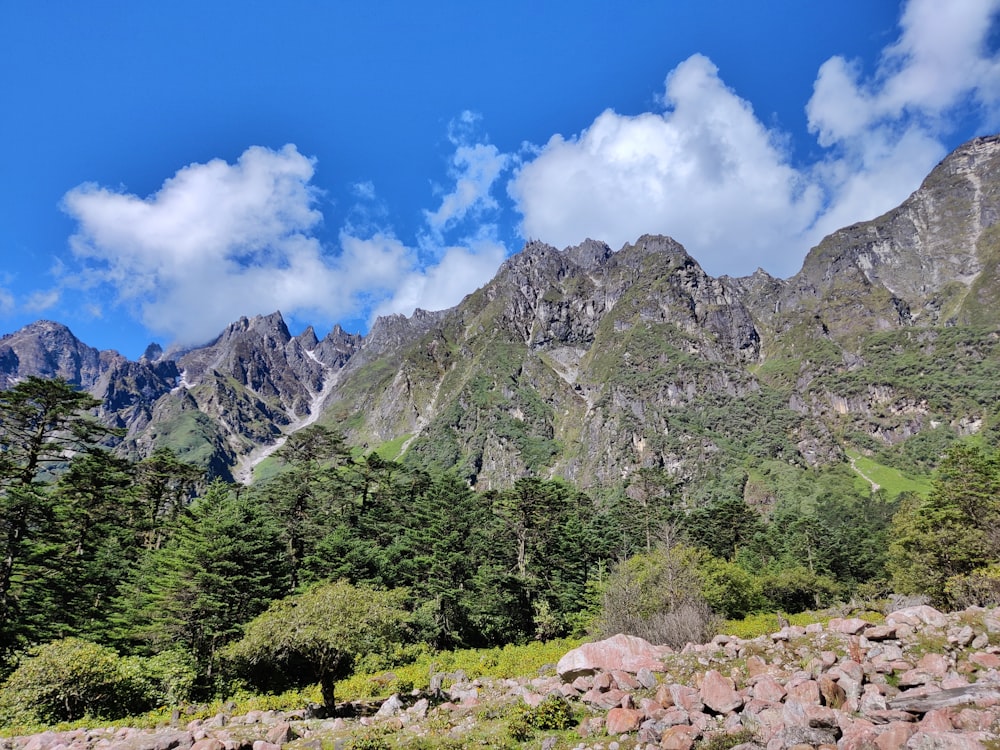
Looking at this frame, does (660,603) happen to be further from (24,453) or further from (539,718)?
(24,453)

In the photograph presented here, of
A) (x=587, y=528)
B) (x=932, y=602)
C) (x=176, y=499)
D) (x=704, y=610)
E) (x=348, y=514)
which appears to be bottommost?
(x=932, y=602)

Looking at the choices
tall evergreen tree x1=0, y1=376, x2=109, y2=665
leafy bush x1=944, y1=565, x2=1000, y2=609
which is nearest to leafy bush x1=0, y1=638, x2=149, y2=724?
tall evergreen tree x1=0, y1=376, x2=109, y2=665

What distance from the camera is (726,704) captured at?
1497 cm

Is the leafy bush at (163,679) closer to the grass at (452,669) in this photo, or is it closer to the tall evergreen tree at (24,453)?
the grass at (452,669)

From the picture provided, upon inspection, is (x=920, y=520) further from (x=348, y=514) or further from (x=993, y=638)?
(x=348, y=514)

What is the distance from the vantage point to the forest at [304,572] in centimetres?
2262

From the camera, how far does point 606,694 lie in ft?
56.7

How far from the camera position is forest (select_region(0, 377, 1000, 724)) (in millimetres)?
22625

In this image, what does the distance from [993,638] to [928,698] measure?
585 cm

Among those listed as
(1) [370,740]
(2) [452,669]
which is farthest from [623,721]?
(2) [452,669]

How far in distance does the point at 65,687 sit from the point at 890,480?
710 ft

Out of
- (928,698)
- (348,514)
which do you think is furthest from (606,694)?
(348,514)

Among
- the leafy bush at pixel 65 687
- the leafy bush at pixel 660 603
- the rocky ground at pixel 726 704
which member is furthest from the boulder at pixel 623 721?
the leafy bush at pixel 65 687

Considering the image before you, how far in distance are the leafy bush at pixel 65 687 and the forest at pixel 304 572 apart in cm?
8
